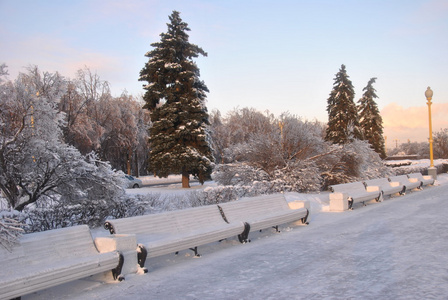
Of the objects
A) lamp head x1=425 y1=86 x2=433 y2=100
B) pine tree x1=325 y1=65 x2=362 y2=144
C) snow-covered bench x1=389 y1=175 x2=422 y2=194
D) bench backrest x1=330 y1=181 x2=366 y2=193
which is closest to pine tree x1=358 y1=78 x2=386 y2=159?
pine tree x1=325 y1=65 x2=362 y2=144

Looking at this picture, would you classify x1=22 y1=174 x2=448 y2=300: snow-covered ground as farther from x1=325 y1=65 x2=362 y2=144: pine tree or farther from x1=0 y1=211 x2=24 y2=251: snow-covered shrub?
x1=325 y1=65 x2=362 y2=144: pine tree

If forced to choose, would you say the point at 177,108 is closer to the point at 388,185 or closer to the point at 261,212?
the point at 388,185

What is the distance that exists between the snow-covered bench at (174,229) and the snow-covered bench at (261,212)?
0.31m

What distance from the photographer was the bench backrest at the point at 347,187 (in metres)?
14.8

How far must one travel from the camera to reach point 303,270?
6.38 m

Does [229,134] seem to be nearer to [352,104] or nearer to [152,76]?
[352,104]

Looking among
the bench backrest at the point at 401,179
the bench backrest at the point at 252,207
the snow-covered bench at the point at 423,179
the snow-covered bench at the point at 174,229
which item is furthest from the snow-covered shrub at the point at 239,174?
the snow-covered bench at the point at 423,179

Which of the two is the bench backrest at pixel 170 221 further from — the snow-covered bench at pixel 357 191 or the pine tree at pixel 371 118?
the pine tree at pixel 371 118

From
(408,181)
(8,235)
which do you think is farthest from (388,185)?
(8,235)

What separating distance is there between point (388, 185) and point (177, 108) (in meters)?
14.5

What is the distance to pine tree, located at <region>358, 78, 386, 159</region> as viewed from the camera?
56875 millimetres

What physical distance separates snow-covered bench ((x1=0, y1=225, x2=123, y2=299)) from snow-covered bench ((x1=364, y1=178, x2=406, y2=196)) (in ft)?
46.7

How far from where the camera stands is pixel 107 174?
33.8 ft

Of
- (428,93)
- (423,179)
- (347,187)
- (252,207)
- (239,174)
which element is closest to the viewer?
(252,207)
